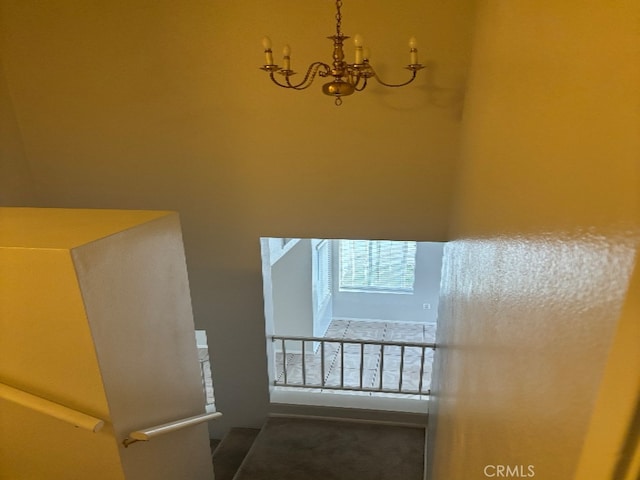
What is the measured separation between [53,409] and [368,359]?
5305 millimetres

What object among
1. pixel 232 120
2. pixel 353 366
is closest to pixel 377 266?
pixel 353 366

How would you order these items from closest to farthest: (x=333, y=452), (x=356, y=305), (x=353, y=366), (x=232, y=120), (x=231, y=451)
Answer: (x=232, y=120) < (x=333, y=452) < (x=231, y=451) < (x=353, y=366) < (x=356, y=305)

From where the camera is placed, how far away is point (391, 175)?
122 inches

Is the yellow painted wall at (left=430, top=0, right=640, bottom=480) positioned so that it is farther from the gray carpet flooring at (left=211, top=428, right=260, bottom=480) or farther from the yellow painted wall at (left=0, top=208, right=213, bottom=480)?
the gray carpet flooring at (left=211, top=428, right=260, bottom=480)

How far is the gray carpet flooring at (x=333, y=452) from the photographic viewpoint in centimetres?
336

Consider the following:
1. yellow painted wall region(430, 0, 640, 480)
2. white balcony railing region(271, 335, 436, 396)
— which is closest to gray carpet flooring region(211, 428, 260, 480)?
white balcony railing region(271, 335, 436, 396)

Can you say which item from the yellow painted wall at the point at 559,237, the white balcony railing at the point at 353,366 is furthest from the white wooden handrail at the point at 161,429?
→ the white balcony railing at the point at 353,366

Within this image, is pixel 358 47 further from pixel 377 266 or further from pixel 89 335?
pixel 377 266

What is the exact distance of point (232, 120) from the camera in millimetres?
3086

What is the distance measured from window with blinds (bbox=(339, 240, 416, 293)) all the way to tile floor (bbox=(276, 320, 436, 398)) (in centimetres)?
68

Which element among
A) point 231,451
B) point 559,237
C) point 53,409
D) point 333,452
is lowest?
point 231,451

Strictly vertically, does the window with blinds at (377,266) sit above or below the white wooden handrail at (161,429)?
below

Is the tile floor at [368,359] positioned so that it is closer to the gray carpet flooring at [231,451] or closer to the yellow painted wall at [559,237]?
the gray carpet flooring at [231,451]

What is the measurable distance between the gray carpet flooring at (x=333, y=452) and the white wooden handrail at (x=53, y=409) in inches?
87.1
